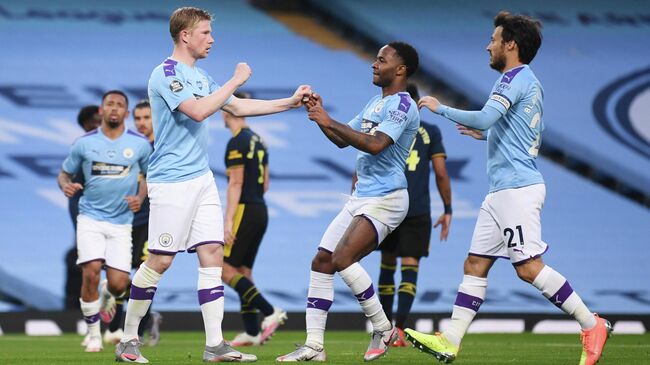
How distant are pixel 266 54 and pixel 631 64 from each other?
5586 mm

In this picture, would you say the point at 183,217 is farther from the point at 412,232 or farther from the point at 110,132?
the point at 412,232

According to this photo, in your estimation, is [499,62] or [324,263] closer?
[499,62]

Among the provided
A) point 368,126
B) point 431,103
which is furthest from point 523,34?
point 368,126

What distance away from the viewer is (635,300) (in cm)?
1642

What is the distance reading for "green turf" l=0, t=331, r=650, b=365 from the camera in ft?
27.7

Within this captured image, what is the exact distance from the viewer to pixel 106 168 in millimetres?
11062

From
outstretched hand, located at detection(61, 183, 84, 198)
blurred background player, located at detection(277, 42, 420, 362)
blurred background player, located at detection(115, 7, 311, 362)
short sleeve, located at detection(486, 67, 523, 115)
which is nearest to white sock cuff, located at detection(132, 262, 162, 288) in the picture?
blurred background player, located at detection(115, 7, 311, 362)

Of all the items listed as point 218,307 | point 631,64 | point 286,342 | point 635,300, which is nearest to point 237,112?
point 218,307

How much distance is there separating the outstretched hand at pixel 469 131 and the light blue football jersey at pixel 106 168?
4.00 m

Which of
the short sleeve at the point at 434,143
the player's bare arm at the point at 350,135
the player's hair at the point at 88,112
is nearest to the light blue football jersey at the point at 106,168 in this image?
the player's hair at the point at 88,112

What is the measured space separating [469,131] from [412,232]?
10.6ft

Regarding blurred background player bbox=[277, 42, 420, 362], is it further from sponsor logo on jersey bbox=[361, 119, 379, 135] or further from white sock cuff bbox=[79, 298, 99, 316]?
white sock cuff bbox=[79, 298, 99, 316]

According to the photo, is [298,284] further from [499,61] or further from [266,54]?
[499,61]

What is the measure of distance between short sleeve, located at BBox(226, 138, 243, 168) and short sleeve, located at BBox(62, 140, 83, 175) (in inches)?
56.4
